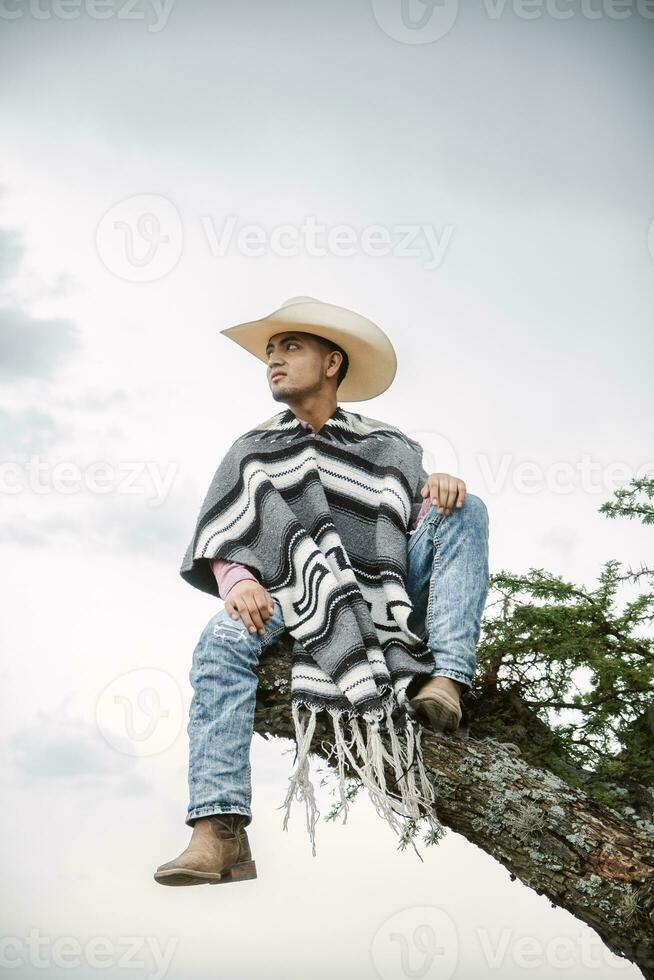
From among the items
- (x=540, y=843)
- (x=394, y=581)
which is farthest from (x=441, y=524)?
(x=540, y=843)

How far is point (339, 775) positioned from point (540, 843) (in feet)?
2.12

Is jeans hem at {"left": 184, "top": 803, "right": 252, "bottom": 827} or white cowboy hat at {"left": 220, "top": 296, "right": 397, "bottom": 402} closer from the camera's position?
jeans hem at {"left": 184, "top": 803, "right": 252, "bottom": 827}

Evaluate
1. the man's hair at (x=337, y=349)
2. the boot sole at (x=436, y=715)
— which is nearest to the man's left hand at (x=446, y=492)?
the boot sole at (x=436, y=715)

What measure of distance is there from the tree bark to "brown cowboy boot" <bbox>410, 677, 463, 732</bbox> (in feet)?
0.25

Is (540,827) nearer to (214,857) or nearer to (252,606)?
(214,857)

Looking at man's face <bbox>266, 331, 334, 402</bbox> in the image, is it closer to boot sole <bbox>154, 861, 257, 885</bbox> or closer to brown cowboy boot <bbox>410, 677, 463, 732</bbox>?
brown cowboy boot <bbox>410, 677, 463, 732</bbox>

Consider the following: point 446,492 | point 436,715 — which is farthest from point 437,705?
point 446,492

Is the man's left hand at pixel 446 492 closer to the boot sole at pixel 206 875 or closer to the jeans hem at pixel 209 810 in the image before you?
the jeans hem at pixel 209 810

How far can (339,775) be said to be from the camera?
111 inches

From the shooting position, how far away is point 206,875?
259cm

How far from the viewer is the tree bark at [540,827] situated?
273cm

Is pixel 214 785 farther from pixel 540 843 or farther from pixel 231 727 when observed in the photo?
pixel 540 843

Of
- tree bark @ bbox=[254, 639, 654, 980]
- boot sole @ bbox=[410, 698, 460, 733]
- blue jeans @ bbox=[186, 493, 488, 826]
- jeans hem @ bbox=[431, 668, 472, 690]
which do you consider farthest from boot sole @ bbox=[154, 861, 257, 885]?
jeans hem @ bbox=[431, 668, 472, 690]

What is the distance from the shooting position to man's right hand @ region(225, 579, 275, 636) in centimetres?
292
